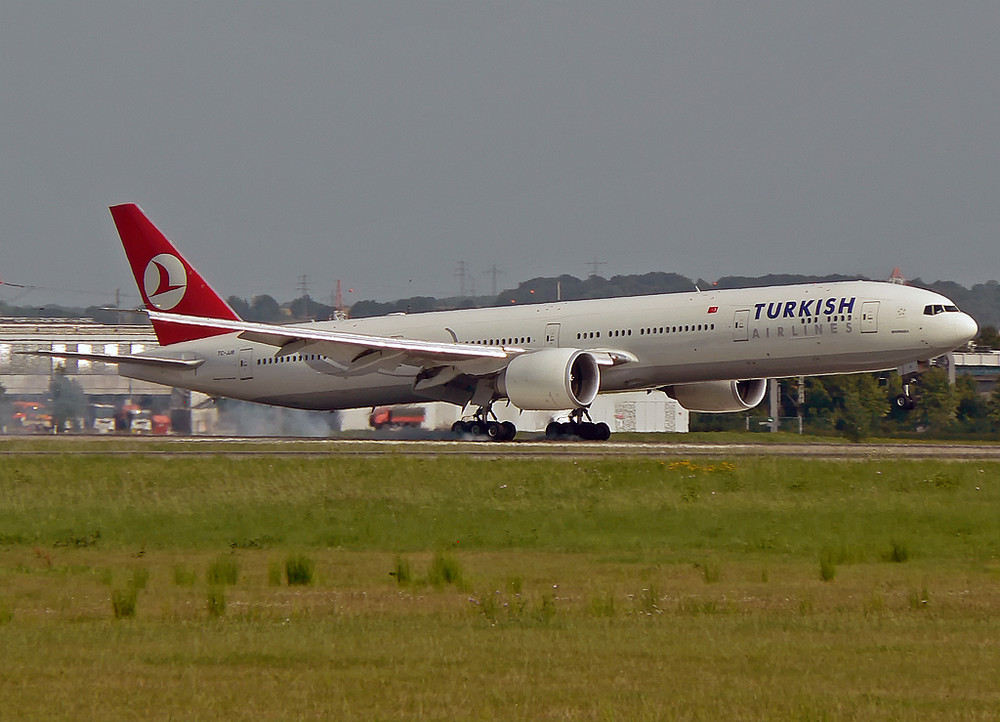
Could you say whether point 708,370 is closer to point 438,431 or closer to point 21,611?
point 438,431

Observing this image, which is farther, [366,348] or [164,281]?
[164,281]

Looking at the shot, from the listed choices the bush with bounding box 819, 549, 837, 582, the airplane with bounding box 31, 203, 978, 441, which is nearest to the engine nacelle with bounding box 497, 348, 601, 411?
the airplane with bounding box 31, 203, 978, 441

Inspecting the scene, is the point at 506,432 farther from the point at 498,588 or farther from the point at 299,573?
the point at 498,588

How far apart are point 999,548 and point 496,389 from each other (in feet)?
79.4

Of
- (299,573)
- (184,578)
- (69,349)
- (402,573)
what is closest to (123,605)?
(184,578)

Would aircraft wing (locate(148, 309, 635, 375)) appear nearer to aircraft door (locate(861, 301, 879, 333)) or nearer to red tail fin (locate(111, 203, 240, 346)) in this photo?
red tail fin (locate(111, 203, 240, 346))

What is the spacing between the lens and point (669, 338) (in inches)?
1652

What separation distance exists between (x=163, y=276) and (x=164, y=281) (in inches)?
7.6

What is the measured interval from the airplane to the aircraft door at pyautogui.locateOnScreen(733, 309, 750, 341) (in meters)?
0.04

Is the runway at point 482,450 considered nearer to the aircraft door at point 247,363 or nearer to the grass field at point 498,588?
the grass field at point 498,588

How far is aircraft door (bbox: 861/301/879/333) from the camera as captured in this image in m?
39.3

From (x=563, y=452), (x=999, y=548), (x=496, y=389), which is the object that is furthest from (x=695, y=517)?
(x=496, y=389)

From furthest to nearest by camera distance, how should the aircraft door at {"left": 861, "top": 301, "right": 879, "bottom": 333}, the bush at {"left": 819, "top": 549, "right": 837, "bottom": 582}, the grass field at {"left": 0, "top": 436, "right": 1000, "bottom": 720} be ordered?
the aircraft door at {"left": 861, "top": 301, "right": 879, "bottom": 333}, the bush at {"left": 819, "top": 549, "right": 837, "bottom": 582}, the grass field at {"left": 0, "top": 436, "right": 1000, "bottom": 720}

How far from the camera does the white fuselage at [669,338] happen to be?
130 feet
